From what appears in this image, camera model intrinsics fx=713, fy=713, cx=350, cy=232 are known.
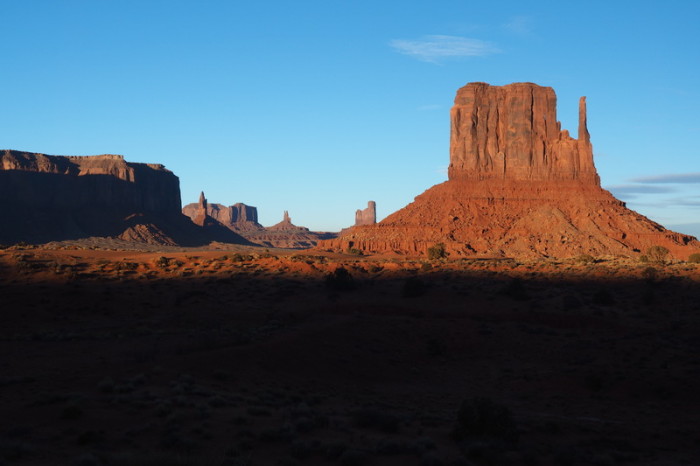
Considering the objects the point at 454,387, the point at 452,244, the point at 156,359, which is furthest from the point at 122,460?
the point at 452,244

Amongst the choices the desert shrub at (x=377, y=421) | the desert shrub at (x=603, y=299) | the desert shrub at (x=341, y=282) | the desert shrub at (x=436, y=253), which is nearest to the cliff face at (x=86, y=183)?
the desert shrub at (x=436, y=253)

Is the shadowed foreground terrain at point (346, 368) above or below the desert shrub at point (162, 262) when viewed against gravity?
below

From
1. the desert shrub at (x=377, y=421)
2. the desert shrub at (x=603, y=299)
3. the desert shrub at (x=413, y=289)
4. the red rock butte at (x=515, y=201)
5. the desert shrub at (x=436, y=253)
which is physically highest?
the red rock butte at (x=515, y=201)

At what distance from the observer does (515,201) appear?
106 metres

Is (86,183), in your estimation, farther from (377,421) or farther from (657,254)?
(377,421)

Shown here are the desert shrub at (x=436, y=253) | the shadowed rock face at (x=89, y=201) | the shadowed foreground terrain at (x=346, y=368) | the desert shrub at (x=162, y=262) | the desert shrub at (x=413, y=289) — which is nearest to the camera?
the shadowed foreground terrain at (x=346, y=368)

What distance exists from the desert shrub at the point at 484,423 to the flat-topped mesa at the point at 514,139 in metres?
98.5

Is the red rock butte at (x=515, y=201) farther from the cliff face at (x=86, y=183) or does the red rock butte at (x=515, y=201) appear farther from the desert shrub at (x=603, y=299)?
the cliff face at (x=86, y=183)

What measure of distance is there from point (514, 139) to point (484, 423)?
333ft

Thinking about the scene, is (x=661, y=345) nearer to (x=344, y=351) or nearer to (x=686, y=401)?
(x=686, y=401)

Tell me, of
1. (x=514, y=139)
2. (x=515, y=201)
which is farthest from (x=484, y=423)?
(x=514, y=139)

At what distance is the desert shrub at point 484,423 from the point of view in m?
15.8

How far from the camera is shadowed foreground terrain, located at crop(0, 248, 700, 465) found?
1484 centimetres

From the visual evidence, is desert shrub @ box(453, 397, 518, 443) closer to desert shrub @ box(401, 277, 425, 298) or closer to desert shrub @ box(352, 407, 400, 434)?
desert shrub @ box(352, 407, 400, 434)
